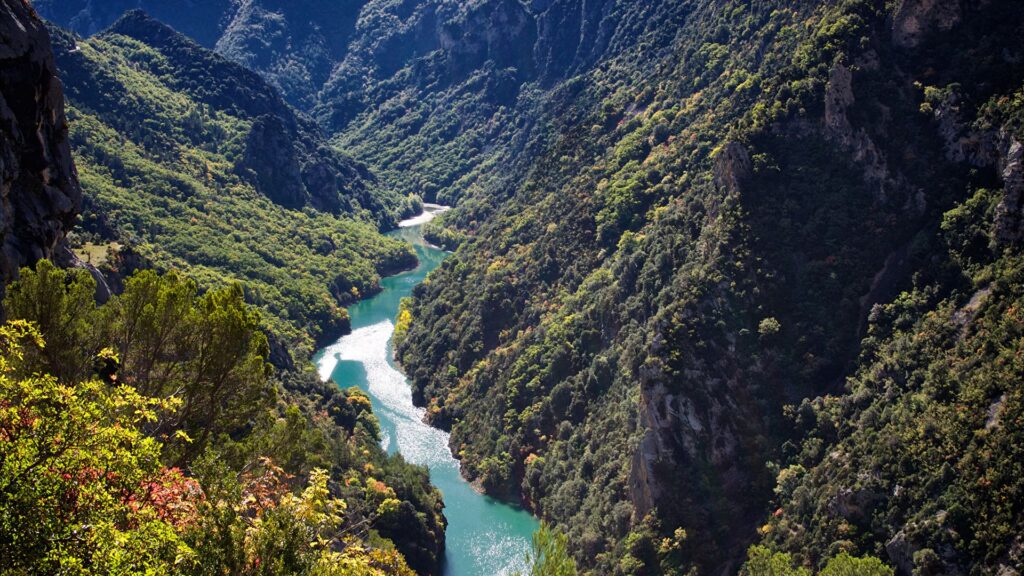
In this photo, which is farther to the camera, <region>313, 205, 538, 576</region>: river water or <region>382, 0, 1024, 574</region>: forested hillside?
<region>313, 205, 538, 576</region>: river water

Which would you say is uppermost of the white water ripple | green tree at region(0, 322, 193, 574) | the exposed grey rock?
the exposed grey rock

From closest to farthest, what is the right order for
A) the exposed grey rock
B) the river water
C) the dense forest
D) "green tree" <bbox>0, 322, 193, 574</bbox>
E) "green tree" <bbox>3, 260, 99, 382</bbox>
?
"green tree" <bbox>0, 322, 193, 574</bbox>
the dense forest
"green tree" <bbox>3, 260, 99, 382</bbox>
the exposed grey rock
the river water

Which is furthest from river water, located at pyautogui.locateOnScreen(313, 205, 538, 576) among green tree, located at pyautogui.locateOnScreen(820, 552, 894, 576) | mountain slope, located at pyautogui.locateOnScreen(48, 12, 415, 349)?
green tree, located at pyautogui.locateOnScreen(820, 552, 894, 576)

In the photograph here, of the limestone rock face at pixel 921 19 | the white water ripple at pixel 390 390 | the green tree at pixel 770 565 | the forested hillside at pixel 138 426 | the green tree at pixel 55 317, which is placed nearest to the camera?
the forested hillside at pixel 138 426

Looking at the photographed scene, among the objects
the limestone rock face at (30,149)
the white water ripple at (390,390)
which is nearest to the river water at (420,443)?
the white water ripple at (390,390)

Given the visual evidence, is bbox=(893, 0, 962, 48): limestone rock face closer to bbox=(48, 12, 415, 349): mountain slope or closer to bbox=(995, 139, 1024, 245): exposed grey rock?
bbox=(995, 139, 1024, 245): exposed grey rock

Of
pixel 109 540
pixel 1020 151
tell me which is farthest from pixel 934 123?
pixel 109 540

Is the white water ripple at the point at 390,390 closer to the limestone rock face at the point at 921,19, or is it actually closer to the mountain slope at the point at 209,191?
the mountain slope at the point at 209,191

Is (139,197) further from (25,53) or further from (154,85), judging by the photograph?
(25,53)
